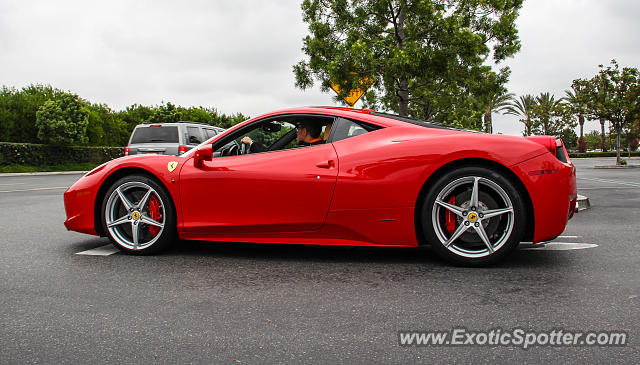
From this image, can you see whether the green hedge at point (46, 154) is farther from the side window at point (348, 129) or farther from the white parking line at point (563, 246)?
the white parking line at point (563, 246)

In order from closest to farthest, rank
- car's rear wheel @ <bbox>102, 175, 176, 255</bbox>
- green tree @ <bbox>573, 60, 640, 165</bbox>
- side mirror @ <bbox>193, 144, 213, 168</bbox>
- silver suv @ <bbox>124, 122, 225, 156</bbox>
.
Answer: side mirror @ <bbox>193, 144, 213, 168</bbox>, car's rear wheel @ <bbox>102, 175, 176, 255</bbox>, silver suv @ <bbox>124, 122, 225, 156</bbox>, green tree @ <bbox>573, 60, 640, 165</bbox>

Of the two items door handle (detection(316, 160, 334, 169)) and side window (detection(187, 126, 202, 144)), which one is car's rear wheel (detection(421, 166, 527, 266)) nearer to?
door handle (detection(316, 160, 334, 169))

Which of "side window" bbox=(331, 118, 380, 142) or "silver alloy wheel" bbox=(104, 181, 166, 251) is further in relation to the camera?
"silver alloy wheel" bbox=(104, 181, 166, 251)

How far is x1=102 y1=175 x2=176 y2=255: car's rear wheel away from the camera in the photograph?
14.3 feet

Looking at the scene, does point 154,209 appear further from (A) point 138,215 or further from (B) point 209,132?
(B) point 209,132

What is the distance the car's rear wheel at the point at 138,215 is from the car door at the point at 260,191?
0.22m

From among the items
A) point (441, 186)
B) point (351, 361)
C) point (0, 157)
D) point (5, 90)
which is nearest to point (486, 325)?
point (351, 361)

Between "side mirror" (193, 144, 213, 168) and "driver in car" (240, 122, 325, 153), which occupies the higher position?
"driver in car" (240, 122, 325, 153)

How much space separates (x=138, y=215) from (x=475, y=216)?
2757 millimetres

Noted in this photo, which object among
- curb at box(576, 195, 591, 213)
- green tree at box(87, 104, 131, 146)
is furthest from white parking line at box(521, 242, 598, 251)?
green tree at box(87, 104, 131, 146)

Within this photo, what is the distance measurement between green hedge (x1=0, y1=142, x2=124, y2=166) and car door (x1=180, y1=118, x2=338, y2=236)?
28.7 meters

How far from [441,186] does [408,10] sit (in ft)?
42.0

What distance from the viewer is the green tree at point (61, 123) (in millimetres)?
32094

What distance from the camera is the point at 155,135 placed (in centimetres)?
1516
